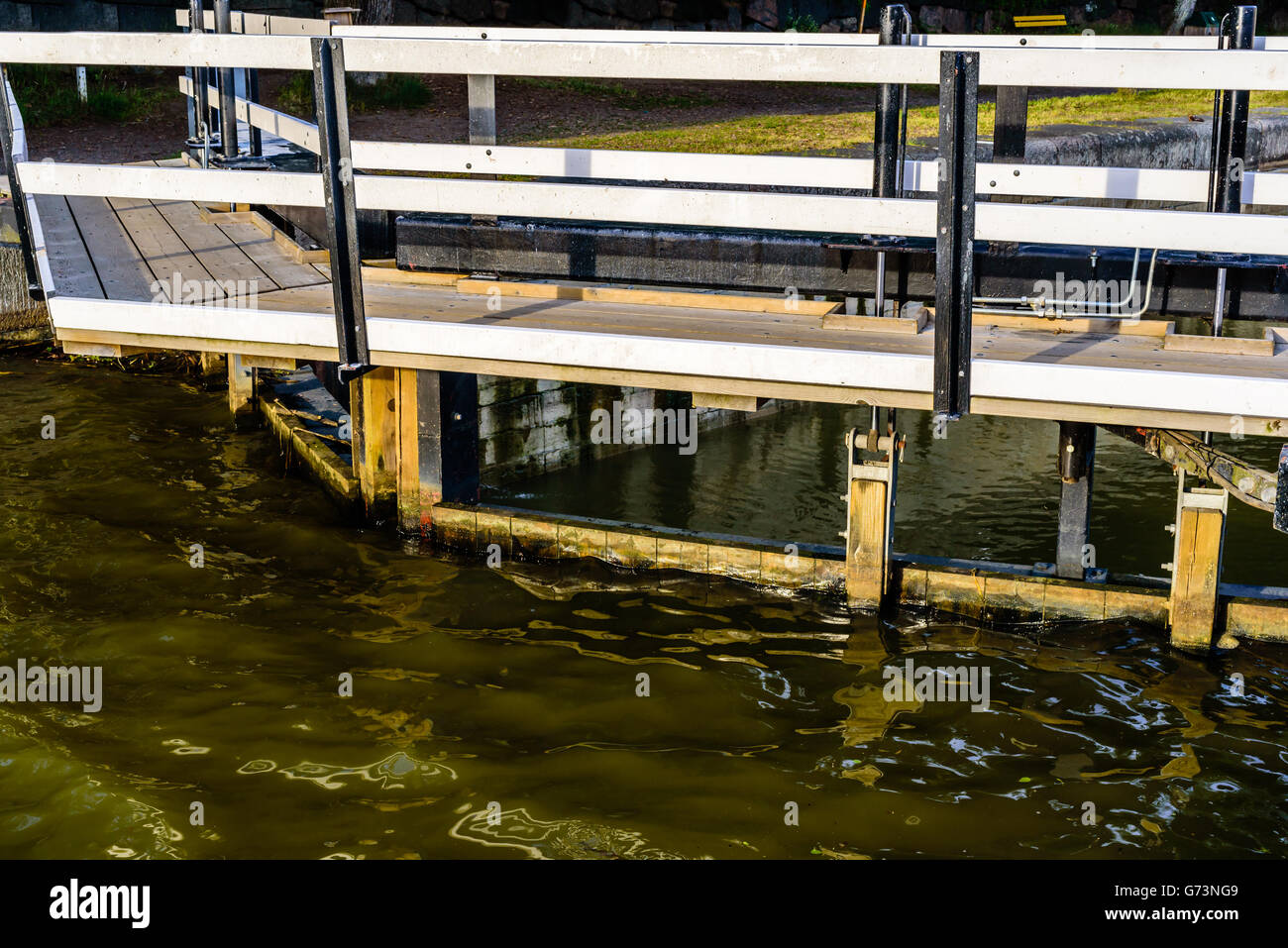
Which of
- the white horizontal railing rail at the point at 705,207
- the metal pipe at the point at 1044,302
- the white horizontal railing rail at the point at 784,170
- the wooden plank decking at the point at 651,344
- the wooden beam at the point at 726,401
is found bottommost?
the wooden beam at the point at 726,401

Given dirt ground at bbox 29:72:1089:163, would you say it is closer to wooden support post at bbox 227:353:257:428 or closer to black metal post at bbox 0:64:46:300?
wooden support post at bbox 227:353:257:428

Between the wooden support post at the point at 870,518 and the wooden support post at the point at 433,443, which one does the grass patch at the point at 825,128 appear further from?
the wooden support post at the point at 870,518

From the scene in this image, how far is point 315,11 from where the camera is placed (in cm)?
1986

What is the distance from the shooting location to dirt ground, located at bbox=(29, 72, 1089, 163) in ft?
50.5

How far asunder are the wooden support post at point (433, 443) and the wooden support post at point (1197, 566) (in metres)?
3.79

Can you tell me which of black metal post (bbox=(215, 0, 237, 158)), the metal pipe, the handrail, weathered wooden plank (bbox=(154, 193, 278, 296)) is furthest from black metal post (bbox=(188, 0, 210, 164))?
the metal pipe

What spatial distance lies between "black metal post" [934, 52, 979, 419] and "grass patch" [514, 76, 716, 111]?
567 inches

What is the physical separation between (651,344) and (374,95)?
13823mm

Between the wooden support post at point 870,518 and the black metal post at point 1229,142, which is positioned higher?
the black metal post at point 1229,142

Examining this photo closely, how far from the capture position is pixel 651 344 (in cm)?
→ 583

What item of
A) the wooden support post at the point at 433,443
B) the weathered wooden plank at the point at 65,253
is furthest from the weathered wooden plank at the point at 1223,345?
the weathered wooden plank at the point at 65,253

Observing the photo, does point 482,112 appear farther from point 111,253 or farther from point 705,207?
point 111,253

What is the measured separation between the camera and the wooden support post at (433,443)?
7.33 metres

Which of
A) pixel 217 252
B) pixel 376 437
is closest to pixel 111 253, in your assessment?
pixel 217 252
